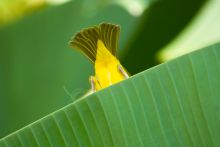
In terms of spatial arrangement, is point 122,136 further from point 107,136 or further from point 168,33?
point 168,33

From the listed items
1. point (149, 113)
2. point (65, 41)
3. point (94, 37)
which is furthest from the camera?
point (65, 41)

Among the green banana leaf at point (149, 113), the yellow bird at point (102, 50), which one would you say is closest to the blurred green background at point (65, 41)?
the yellow bird at point (102, 50)

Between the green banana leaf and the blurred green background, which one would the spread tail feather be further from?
the blurred green background

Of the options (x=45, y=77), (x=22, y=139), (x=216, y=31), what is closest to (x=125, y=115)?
(x=22, y=139)

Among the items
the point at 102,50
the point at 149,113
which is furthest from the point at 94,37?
the point at 149,113

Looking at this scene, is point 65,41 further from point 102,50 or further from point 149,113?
point 149,113
